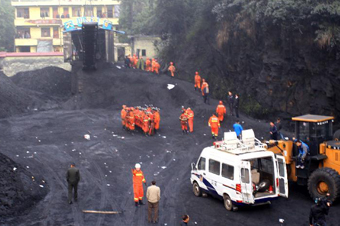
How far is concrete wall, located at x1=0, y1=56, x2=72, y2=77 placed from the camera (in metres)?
47.8

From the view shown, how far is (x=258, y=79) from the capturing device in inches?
1081

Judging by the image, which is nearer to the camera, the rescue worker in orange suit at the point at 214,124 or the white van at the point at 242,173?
the white van at the point at 242,173

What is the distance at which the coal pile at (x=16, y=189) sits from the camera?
12.6 meters

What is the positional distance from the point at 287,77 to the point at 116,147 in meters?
11.8

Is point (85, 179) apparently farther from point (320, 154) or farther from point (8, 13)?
point (8, 13)

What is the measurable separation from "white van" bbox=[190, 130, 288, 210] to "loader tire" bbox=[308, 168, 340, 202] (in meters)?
1.07

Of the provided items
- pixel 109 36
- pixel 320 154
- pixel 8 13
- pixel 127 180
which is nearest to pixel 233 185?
pixel 320 154

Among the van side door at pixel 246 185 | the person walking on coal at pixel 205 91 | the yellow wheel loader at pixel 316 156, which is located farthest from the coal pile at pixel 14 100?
the van side door at pixel 246 185

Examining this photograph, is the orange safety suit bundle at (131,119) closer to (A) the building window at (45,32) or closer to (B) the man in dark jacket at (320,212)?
(B) the man in dark jacket at (320,212)

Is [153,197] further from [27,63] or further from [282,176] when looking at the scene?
[27,63]

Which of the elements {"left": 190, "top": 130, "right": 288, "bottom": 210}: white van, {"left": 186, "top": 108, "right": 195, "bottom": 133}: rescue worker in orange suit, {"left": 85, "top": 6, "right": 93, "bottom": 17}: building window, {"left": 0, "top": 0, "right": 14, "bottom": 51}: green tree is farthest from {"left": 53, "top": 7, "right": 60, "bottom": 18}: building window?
{"left": 190, "top": 130, "right": 288, "bottom": 210}: white van

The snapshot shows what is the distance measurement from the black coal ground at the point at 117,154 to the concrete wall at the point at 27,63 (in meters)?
16.2

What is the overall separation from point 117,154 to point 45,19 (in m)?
49.6

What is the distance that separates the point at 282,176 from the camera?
43.2 feet
